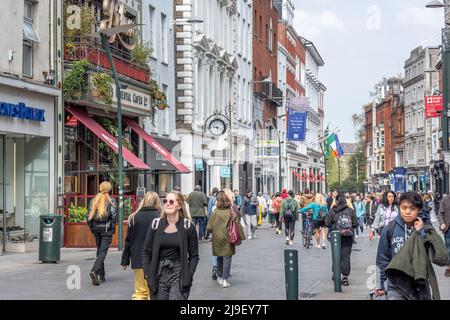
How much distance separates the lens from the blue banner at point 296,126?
64256 mm

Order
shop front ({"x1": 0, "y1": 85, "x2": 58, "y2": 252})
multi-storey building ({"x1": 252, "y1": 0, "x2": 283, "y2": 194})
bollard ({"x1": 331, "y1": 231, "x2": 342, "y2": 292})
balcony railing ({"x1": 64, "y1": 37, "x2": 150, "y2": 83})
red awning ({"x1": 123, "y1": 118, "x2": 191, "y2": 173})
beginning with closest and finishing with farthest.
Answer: bollard ({"x1": 331, "y1": 231, "x2": 342, "y2": 292}) < shop front ({"x1": 0, "y1": 85, "x2": 58, "y2": 252}) < balcony railing ({"x1": 64, "y1": 37, "x2": 150, "y2": 83}) < red awning ({"x1": 123, "y1": 118, "x2": 191, "y2": 173}) < multi-storey building ({"x1": 252, "y1": 0, "x2": 283, "y2": 194})

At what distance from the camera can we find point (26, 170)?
2758 centimetres

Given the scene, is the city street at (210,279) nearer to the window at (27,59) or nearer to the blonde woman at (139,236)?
the blonde woman at (139,236)

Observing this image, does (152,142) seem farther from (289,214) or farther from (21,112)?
(21,112)

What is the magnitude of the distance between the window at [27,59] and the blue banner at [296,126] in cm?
3866

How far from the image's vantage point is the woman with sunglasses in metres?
10.3

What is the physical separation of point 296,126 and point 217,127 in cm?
2001

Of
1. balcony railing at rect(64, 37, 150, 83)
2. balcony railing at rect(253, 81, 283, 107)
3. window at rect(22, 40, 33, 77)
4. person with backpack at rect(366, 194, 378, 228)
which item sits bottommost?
person with backpack at rect(366, 194, 378, 228)

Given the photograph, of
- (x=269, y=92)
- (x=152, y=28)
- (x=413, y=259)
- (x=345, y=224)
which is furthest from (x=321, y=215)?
(x=269, y=92)

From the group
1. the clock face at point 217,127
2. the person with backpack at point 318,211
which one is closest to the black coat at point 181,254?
the person with backpack at point 318,211

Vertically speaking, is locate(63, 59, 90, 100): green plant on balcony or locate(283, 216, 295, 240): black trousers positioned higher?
locate(63, 59, 90, 100): green plant on balcony

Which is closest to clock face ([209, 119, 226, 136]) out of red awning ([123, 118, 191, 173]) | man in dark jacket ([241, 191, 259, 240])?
red awning ([123, 118, 191, 173])

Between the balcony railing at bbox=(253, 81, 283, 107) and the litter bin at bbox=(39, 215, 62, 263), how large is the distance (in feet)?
142

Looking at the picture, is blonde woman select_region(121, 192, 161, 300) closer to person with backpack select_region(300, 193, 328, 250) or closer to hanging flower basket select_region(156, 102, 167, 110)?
person with backpack select_region(300, 193, 328, 250)
